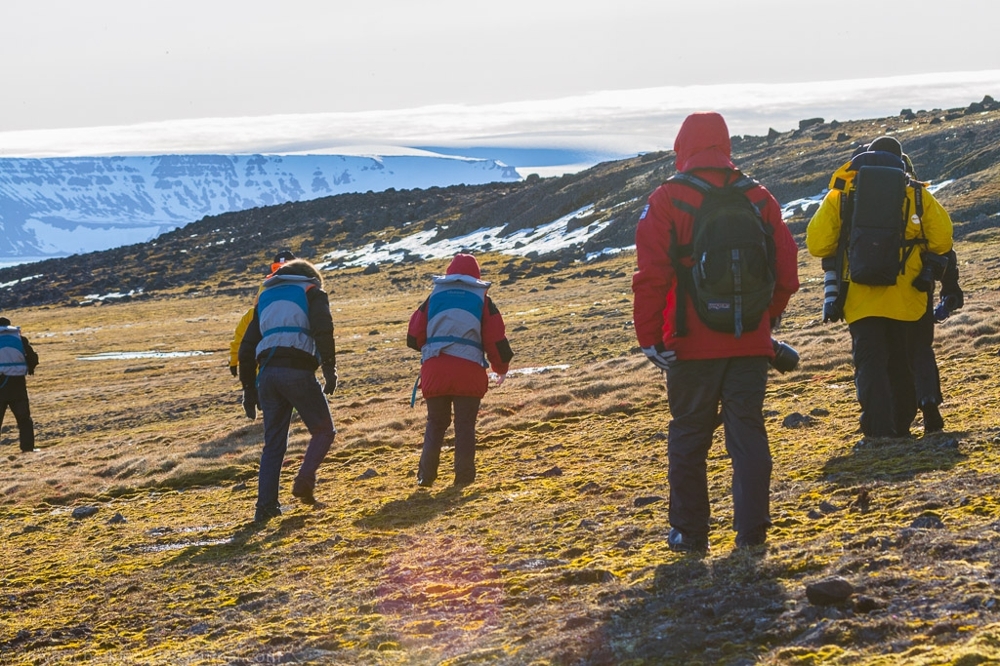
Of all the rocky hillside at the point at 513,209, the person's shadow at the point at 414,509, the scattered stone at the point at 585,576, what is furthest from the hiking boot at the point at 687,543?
the rocky hillside at the point at 513,209

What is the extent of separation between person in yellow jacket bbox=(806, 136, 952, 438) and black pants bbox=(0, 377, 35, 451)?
17.0 m

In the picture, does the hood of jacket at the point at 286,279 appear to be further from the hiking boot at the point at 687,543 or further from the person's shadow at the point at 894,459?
the person's shadow at the point at 894,459

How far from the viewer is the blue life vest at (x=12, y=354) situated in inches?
815

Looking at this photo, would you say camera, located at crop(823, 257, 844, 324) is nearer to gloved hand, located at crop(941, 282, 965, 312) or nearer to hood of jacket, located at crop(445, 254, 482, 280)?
gloved hand, located at crop(941, 282, 965, 312)

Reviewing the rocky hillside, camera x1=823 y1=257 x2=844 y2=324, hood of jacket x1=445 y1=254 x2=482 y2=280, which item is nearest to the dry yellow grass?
camera x1=823 y1=257 x2=844 y2=324

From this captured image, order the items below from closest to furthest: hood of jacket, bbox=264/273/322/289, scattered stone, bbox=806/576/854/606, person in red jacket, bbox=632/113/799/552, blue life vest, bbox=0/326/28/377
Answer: scattered stone, bbox=806/576/854/606 < person in red jacket, bbox=632/113/799/552 < hood of jacket, bbox=264/273/322/289 < blue life vest, bbox=0/326/28/377

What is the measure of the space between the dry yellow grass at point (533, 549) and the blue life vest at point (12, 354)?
105 inches

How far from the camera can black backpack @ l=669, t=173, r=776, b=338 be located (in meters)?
6.63

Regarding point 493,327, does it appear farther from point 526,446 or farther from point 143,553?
point 143,553

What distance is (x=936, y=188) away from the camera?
7006 centimetres

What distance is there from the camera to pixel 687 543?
6789 mm

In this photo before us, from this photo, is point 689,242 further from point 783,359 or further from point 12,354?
point 12,354

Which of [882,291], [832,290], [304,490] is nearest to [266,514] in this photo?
[304,490]

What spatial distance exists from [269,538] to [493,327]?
3364 mm
